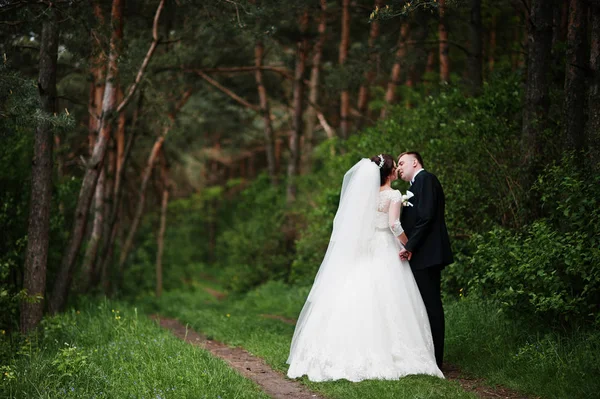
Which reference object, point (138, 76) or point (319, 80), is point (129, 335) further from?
point (319, 80)

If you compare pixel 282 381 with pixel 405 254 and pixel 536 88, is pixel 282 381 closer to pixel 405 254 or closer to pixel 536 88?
pixel 405 254

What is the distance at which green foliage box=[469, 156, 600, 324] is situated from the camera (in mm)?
6234

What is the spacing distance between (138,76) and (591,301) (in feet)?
27.5

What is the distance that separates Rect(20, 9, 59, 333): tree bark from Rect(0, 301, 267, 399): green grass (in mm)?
835

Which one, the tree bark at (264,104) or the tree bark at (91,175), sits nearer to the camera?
the tree bark at (91,175)

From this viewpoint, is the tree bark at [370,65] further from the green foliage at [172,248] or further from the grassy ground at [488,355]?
the green foliage at [172,248]

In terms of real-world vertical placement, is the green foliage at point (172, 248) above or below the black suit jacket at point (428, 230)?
below

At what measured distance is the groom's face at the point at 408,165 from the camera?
733 centimetres

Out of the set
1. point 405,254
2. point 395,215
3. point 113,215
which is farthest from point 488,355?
point 113,215

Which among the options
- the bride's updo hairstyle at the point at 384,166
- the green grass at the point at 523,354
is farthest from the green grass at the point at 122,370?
the bride's updo hairstyle at the point at 384,166

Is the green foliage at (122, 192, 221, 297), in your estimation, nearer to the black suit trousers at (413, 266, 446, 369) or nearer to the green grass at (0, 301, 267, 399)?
the green grass at (0, 301, 267, 399)

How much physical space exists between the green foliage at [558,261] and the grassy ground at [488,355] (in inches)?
13.3

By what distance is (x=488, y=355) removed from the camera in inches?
283

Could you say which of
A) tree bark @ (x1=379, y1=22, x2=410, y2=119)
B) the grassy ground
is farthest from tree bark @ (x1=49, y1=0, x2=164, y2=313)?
tree bark @ (x1=379, y1=22, x2=410, y2=119)
